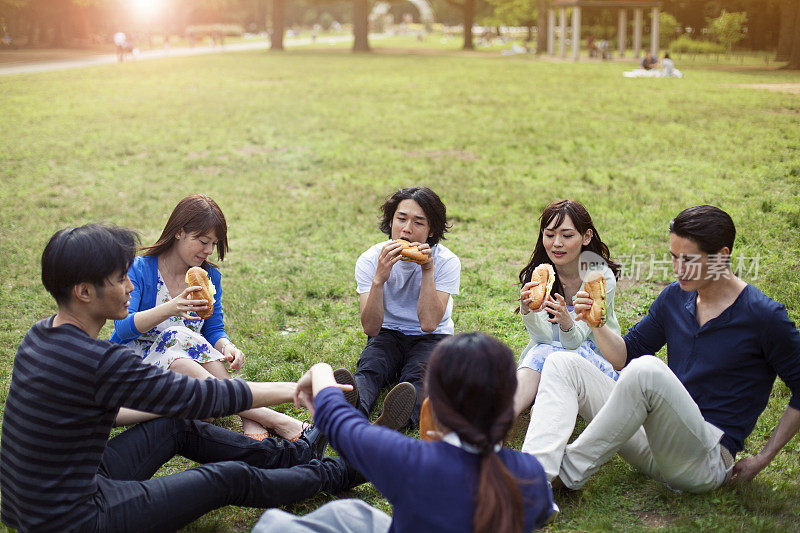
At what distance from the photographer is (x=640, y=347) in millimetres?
4109

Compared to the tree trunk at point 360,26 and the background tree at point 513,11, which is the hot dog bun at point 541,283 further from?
the background tree at point 513,11

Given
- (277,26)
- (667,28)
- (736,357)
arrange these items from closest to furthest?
(736,357), (667,28), (277,26)

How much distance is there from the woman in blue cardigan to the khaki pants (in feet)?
5.59

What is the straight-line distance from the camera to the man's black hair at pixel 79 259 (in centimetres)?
301

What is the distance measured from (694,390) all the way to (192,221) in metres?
3.09

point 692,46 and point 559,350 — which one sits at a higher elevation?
point 692,46

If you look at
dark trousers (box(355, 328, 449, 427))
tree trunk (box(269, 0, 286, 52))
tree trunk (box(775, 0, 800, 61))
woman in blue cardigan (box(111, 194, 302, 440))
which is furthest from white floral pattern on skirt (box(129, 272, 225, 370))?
tree trunk (box(269, 0, 286, 52))

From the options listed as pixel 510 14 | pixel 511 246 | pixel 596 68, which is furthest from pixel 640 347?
pixel 510 14

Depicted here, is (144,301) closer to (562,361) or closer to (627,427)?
(562,361)

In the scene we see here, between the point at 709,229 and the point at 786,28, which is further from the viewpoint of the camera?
the point at 786,28

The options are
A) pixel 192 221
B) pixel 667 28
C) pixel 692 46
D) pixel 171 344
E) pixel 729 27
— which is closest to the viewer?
pixel 171 344

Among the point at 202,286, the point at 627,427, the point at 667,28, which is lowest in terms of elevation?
the point at 627,427

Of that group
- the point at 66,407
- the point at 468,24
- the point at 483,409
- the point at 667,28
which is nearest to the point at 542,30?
the point at 468,24

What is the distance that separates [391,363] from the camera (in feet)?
16.6
